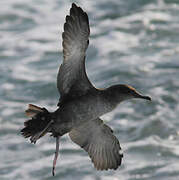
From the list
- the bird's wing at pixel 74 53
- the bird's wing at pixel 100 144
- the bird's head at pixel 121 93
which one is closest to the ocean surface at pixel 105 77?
the bird's wing at pixel 100 144

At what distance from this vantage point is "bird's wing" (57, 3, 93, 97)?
6.32 metres

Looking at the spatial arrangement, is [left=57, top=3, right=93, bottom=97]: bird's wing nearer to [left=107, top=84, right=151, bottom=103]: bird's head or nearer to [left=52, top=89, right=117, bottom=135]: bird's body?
[left=52, top=89, right=117, bottom=135]: bird's body

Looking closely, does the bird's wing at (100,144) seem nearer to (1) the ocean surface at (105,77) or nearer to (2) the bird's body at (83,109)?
(2) the bird's body at (83,109)

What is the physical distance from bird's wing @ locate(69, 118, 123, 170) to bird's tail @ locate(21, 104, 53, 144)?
31.7 inches

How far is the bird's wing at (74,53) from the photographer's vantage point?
632 centimetres

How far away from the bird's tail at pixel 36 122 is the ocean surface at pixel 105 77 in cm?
429

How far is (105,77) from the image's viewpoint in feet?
45.4

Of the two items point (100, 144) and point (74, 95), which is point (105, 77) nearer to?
point (100, 144)

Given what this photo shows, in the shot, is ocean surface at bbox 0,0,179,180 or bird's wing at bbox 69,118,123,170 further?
ocean surface at bbox 0,0,179,180

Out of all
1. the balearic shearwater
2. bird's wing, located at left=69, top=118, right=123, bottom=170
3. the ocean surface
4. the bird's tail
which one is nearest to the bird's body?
the balearic shearwater

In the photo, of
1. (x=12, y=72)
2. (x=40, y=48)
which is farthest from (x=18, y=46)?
(x=12, y=72)

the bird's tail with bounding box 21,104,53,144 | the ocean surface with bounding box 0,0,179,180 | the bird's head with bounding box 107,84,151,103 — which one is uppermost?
the bird's head with bounding box 107,84,151,103

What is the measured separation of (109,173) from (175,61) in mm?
4445

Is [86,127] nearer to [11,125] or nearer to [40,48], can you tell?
[11,125]
